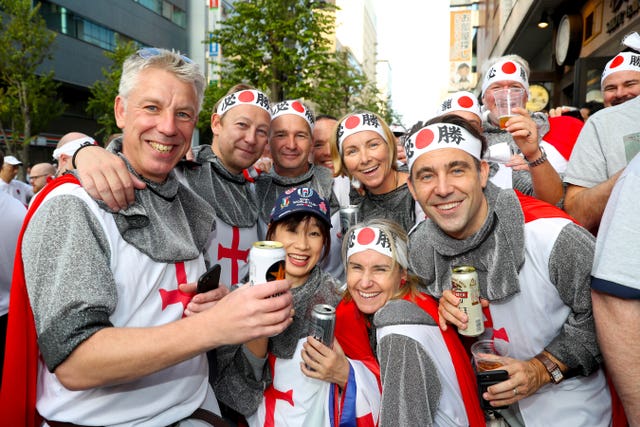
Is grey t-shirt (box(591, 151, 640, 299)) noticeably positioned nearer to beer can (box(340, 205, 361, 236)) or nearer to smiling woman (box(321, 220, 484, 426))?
smiling woman (box(321, 220, 484, 426))

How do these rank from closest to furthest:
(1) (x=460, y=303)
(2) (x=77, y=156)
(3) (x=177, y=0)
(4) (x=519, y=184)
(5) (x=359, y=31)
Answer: (2) (x=77, y=156) < (1) (x=460, y=303) < (4) (x=519, y=184) < (3) (x=177, y=0) < (5) (x=359, y=31)

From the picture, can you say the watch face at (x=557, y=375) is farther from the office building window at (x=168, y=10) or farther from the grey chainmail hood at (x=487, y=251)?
the office building window at (x=168, y=10)

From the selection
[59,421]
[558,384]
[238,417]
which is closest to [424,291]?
[558,384]

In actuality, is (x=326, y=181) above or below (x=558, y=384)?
above

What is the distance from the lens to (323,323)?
213 centimetres

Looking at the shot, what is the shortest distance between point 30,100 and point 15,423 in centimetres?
1951

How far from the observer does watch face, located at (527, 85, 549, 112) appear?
35.2ft

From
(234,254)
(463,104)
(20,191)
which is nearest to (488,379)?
(234,254)

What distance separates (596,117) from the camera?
2777mm

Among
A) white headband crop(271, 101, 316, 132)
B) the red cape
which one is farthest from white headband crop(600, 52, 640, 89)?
the red cape

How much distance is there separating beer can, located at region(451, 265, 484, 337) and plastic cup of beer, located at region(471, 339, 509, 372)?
110mm

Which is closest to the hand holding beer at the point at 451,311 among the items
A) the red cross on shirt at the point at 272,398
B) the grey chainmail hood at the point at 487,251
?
the grey chainmail hood at the point at 487,251

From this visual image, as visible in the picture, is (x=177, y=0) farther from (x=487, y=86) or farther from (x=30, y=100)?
(x=487, y=86)

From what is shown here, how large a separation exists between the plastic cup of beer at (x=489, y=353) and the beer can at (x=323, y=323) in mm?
697
